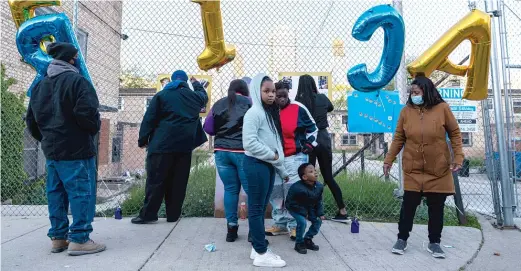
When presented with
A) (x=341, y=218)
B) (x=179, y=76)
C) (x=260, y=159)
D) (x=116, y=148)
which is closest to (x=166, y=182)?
(x=179, y=76)

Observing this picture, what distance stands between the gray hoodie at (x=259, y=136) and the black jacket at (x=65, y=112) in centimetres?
138

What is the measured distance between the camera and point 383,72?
4.13m

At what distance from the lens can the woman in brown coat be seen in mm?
3375

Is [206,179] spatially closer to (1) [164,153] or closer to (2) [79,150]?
(1) [164,153]

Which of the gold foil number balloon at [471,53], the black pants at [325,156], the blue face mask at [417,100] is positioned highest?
the gold foil number balloon at [471,53]

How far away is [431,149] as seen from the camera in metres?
3.39

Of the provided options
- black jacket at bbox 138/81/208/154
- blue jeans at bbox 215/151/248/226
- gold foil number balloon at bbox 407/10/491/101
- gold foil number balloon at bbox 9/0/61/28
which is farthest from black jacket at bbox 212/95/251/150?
gold foil number balloon at bbox 9/0/61/28

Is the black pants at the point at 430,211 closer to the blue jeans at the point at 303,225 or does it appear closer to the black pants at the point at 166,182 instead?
the blue jeans at the point at 303,225

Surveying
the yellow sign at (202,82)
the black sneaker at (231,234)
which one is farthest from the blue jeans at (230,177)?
the yellow sign at (202,82)

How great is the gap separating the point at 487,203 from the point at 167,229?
220 inches

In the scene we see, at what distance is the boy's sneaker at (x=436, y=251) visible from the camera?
339cm

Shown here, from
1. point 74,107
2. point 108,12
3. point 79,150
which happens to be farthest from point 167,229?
point 108,12

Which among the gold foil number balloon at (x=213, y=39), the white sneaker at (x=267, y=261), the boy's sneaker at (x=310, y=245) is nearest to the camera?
the white sneaker at (x=267, y=261)

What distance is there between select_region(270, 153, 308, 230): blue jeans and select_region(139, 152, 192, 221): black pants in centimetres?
128
